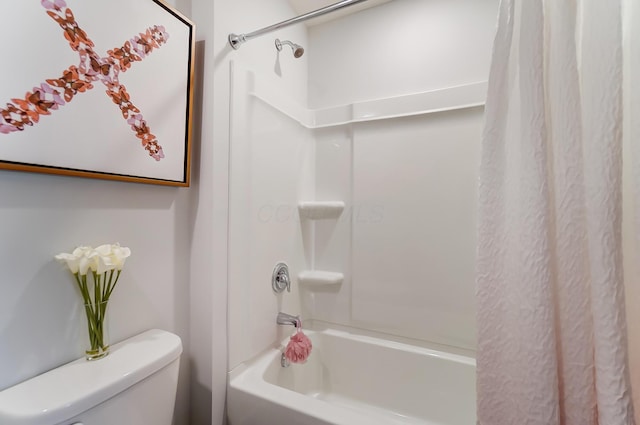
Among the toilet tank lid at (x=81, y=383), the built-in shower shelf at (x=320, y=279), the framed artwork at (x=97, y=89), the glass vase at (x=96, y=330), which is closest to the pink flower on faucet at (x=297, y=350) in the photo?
the built-in shower shelf at (x=320, y=279)

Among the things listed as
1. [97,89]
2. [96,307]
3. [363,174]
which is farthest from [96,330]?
[363,174]

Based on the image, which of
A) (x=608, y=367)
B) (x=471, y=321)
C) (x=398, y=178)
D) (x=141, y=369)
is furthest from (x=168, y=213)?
(x=471, y=321)

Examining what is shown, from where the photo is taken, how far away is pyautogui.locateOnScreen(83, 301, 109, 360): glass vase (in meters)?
0.75

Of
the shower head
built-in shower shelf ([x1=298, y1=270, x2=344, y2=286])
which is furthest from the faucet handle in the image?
the shower head

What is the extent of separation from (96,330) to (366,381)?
1.27 metres

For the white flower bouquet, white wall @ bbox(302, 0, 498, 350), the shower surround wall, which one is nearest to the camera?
the white flower bouquet

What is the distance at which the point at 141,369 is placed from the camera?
28.4 inches

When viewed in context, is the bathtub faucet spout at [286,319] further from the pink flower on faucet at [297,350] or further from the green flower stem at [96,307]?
the green flower stem at [96,307]

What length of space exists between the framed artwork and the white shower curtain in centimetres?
100

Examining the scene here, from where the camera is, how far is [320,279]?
1641 mm

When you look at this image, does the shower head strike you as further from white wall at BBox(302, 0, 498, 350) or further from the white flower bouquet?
the white flower bouquet

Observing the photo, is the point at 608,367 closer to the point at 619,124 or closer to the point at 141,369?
the point at 619,124

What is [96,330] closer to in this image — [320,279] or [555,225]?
[320,279]

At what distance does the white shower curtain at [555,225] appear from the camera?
1.93 feet
